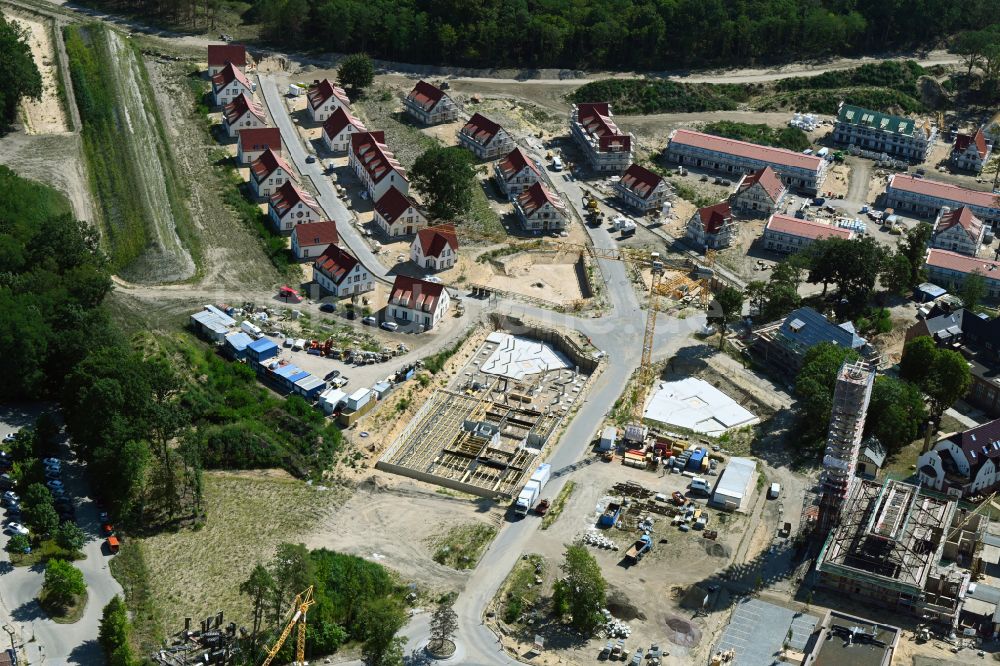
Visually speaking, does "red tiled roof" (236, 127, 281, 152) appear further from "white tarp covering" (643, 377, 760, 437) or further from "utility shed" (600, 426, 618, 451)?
"utility shed" (600, 426, 618, 451)

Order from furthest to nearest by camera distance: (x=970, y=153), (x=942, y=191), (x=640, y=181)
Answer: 1. (x=970, y=153)
2. (x=942, y=191)
3. (x=640, y=181)

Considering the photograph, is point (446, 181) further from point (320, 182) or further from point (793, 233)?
point (793, 233)

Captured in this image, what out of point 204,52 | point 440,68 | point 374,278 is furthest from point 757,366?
point 204,52

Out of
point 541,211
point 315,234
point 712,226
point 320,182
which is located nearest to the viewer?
point 315,234

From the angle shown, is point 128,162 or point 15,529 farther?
point 128,162

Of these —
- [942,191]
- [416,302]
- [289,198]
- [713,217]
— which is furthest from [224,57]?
[942,191]

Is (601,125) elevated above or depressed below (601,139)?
above

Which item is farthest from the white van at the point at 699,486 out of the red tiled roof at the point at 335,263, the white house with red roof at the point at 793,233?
the white house with red roof at the point at 793,233

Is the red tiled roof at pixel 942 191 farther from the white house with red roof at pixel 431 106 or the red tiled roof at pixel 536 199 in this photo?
the white house with red roof at pixel 431 106
